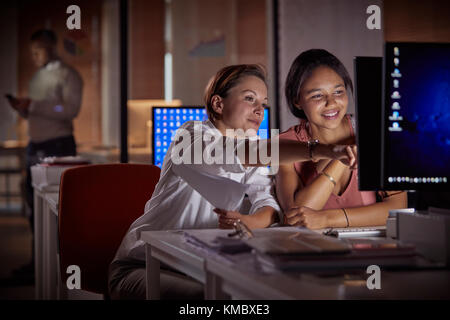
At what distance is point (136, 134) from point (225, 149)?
230cm

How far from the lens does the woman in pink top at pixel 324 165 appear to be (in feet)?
6.15

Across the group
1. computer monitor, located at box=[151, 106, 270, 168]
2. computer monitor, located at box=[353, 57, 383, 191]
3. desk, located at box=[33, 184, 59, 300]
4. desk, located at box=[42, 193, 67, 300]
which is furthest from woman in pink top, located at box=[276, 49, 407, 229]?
desk, located at box=[33, 184, 59, 300]

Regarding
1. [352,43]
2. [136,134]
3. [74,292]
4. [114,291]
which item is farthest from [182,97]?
[114,291]

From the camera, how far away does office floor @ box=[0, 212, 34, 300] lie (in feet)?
12.7

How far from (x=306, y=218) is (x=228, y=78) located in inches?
20.4

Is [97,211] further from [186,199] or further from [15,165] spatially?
[15,165]

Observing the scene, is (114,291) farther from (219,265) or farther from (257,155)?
(219,265)

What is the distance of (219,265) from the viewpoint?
1.02m

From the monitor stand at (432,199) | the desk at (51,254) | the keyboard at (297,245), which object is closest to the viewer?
the keyboard at (297,245)

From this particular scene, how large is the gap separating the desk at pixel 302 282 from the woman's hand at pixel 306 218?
56 cm

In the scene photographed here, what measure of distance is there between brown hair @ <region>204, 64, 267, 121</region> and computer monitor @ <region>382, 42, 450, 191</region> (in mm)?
740

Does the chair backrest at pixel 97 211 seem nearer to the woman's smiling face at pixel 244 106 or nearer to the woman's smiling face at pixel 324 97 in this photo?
the woman's smiling face at pixel 244 106

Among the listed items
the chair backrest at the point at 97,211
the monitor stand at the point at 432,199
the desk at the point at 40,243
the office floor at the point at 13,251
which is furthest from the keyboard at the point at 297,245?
the office floor at the point at 13,251

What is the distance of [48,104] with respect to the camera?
13.0 feet
